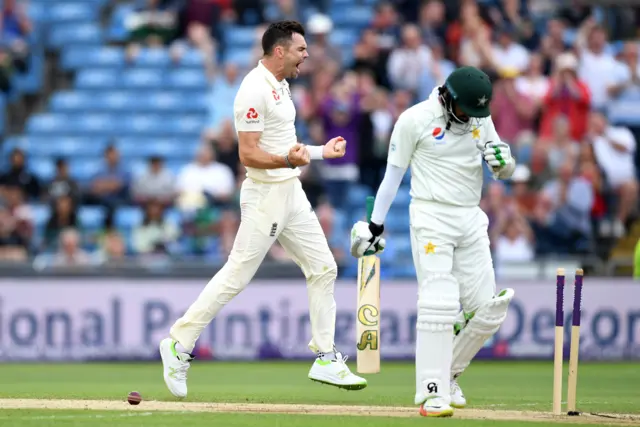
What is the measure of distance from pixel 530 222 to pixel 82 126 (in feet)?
22.6

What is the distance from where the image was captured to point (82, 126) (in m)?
20.3

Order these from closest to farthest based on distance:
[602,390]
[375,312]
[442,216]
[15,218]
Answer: [442,216], [375,312], [602,390], [15,218]

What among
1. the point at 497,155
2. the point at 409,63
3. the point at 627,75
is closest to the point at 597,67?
the point at 627,75

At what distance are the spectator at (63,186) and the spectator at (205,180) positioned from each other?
1319 mm

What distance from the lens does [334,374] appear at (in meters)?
10.2

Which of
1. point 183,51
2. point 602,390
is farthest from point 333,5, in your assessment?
point 602,390

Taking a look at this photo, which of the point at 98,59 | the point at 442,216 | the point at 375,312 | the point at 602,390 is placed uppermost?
the point at 98,59

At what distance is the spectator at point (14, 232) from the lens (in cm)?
1702

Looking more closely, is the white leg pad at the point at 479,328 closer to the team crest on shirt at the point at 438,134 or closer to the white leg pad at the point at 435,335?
the white leg pad at the point at 435,335

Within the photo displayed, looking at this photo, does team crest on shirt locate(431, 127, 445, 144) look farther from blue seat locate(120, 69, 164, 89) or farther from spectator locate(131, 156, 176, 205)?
blue seat locate(120, 69, 164, 89)

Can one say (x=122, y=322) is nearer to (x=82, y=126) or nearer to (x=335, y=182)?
(x=335, y=182)

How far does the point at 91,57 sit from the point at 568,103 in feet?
23.9

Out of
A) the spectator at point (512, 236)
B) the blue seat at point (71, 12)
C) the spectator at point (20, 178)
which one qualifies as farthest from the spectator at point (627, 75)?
the blue seat at point (71, 12)

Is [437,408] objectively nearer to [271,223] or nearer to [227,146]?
[271,223]
